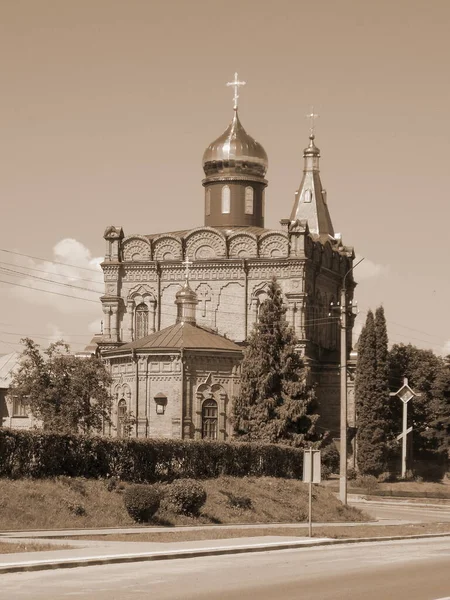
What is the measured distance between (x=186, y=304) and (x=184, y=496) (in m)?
39.7

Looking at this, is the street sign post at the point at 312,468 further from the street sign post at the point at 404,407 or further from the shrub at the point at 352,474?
the street sign post at the point at 404,407

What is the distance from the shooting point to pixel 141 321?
266 feet

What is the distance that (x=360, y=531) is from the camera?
35.0 m

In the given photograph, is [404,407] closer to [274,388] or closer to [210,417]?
[274,388]

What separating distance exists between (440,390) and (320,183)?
19.9m

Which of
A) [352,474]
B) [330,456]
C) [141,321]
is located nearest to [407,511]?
[330,456]

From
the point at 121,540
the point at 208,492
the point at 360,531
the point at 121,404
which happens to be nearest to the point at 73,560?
the point at 121,540

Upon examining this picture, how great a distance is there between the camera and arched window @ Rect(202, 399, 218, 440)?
71188 millimetres

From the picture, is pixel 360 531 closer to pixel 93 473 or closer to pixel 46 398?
pixel 93 473

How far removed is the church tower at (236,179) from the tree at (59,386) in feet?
84.1

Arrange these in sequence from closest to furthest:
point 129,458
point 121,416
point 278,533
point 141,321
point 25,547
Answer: point 25,547, point 278,533, point 129,458, point 121,416, point 141,321

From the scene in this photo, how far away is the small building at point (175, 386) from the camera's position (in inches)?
2771

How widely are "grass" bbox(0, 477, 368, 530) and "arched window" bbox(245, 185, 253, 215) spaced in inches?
1547

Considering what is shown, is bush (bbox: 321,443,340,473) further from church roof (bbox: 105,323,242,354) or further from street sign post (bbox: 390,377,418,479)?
church roof (bbox: 105,323,242,354)
